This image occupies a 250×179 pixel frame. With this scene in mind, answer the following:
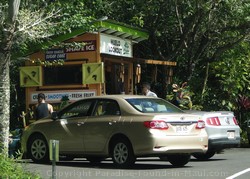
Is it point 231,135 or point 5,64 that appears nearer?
point 5,64

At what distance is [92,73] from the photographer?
16.8 meters

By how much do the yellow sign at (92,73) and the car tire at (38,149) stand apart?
405 cm

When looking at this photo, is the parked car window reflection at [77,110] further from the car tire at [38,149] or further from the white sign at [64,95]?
the white sign at [64,95]

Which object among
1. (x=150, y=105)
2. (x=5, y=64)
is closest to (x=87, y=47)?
(x=150, y=105)

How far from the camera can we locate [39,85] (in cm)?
1750

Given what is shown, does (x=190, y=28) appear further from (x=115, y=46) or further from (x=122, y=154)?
(x=122, y=154)

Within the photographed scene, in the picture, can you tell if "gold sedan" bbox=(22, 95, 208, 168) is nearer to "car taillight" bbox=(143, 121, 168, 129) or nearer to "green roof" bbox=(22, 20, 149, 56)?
"car taillight" bbox=(143, 121, 168, 129)

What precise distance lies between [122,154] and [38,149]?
92.8 inches

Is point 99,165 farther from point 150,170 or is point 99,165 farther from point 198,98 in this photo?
point 198,98

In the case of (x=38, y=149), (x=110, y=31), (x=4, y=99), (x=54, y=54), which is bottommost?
(x=38, y=149)

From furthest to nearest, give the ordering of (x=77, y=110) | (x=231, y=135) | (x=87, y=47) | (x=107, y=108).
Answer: (x=87, y=47)
(x=231, y=135)
(x=77, y=110)
(x=107, y=108)

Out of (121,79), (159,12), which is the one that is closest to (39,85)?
Result: (121,79)

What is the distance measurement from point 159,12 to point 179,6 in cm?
75

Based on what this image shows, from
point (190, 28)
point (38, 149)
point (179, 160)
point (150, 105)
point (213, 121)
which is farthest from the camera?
point (190, 28)
